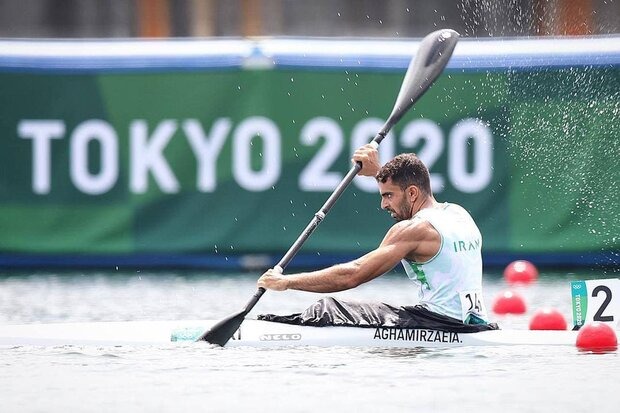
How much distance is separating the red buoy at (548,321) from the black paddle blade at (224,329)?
2005mm

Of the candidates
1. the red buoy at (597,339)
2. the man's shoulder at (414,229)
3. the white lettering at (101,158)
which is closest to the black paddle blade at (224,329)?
the man's shoulder at (414,229)

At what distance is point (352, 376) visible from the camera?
6945mm

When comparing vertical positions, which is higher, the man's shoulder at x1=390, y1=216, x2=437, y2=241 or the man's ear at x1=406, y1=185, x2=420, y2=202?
the man's ear at x1=406, y1=185, x2=420, y2=202

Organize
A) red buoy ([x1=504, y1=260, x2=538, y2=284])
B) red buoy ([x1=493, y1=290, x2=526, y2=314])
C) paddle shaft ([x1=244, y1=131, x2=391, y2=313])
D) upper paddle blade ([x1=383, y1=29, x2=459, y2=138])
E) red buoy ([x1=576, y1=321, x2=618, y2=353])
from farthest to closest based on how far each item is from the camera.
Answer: red buoy ([x1=504, y1=260, x2=538, y2=284]), red buoy ([x1=493, y1=290, x2=526, y2=314]), upper paddle blade ([x1=383, y1=29, x2=459, y2=138]), paddle shaft ([x1=244, y1=131, x2=391, y2=313]), red buoy ([x1=576, y1=321, x2=618, y2=353])

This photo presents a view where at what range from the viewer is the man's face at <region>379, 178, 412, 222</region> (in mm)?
8289

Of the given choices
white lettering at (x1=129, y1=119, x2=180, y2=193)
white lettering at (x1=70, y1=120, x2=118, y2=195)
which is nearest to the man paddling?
white lettering at (x1=129, y1=119, x2=180, y2=193)

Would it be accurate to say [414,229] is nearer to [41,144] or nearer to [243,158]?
[243,158]

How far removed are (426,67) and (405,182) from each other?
1.80m

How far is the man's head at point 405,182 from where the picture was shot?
8.26 metres

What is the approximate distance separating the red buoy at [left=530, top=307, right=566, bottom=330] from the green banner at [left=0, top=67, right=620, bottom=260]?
3677 mm

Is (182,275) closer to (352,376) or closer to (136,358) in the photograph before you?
(136,358)

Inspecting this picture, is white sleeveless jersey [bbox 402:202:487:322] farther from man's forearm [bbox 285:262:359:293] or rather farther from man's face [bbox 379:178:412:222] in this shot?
man's forearm [bbox 285:262:359:293]

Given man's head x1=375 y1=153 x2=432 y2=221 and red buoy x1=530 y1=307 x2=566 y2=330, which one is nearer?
man's head x1=375 y1=153 x2=432 y2=221

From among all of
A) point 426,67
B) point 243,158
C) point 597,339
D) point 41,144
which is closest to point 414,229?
point 597,339
